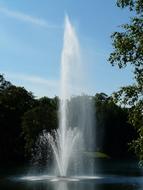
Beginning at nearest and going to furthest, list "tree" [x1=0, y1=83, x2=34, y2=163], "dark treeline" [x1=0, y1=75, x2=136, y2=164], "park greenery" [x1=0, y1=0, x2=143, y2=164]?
1. "park greenery" [x1=0, y1=0, x2=143, y2=164]
2. "dark treeline" [x1=0, y1=75, x2=136, y2=164]
3. "tree" [x1=0, y1=83, x2=34, y2=163]

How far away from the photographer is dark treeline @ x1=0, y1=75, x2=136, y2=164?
247 feet

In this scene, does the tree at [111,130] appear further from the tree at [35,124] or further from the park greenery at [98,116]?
the tree at [35,124]

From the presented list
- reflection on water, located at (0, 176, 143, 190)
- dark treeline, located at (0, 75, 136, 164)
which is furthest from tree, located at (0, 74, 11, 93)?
reflection on water, located at (0, 176, 143, 190)

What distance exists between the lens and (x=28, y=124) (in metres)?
74.9

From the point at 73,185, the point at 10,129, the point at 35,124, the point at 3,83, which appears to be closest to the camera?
the point at 73,185

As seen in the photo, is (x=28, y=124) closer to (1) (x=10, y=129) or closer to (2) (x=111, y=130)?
(1) (x=10, y=129)

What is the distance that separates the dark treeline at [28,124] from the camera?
75188mm

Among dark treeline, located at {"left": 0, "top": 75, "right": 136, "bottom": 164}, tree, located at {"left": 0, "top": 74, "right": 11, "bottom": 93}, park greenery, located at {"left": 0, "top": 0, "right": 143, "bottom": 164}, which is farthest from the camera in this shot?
tree, located at {"left": 0, "top": 74, "right": 11, "bottom": 93}

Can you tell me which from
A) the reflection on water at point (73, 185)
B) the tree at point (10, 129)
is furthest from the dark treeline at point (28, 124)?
the reflection on water at point (73, 185)

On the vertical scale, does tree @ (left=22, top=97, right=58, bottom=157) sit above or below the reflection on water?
above

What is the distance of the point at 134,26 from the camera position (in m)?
11.2

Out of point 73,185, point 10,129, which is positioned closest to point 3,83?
point 10,129

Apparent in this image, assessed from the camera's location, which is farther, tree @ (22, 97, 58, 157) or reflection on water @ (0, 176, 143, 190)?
tree @ (22, 97, 58, 157)

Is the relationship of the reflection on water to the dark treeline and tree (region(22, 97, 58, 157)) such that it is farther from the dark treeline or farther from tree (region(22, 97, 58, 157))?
tree (region(22, 97, 58, 157))
